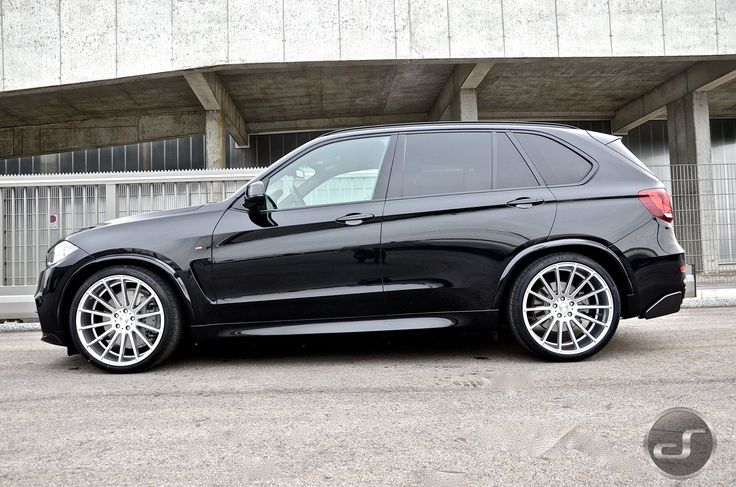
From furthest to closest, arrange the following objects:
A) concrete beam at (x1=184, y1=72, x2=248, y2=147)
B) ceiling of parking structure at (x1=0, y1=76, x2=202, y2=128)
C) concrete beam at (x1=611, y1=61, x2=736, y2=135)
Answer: ceiling of parking structure at (x1=0, y1=76, x2=202, y2=128)
concrete beam at (x1=611, y1=61, x2=736, y2=135)
concrete beam at (x1=184, y1=72, x2=248, y2=147)

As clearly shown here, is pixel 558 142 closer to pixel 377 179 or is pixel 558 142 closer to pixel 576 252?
pixel 576 252

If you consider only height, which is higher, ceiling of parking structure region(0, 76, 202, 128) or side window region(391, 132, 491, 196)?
ceiling of parking structure region(0, 76, 202, 128)

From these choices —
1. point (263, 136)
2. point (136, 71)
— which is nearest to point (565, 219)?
point (136, 71)

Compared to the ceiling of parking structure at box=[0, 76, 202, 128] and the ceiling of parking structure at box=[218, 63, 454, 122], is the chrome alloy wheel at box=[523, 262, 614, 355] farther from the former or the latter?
the ceiling of parking structure at box=[0, 76, 202, 128]

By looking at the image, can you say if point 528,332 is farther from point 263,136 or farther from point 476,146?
point 263,136

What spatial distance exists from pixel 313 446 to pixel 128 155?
23.4m

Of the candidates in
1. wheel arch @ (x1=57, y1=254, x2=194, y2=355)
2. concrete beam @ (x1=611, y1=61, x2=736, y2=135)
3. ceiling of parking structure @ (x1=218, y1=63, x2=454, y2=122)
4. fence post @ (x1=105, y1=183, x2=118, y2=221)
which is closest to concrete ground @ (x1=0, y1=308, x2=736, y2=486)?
wheel arch @ (x1=57, y1=254, x2=194, y2=355)

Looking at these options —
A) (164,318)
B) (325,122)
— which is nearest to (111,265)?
(164,318)

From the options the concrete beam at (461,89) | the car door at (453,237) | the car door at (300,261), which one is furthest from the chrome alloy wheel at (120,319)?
the concrete beam at (461,89)

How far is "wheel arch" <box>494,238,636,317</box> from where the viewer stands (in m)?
3.77

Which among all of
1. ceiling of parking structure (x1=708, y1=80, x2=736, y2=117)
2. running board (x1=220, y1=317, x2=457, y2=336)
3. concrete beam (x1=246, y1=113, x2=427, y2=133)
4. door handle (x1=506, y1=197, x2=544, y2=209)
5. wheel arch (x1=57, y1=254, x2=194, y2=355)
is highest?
ceiling of parking structure (x1=708, y1=80, x2=736, y2=117)

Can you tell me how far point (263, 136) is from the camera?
24.5 m

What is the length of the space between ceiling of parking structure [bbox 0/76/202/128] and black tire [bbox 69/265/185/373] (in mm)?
15598
